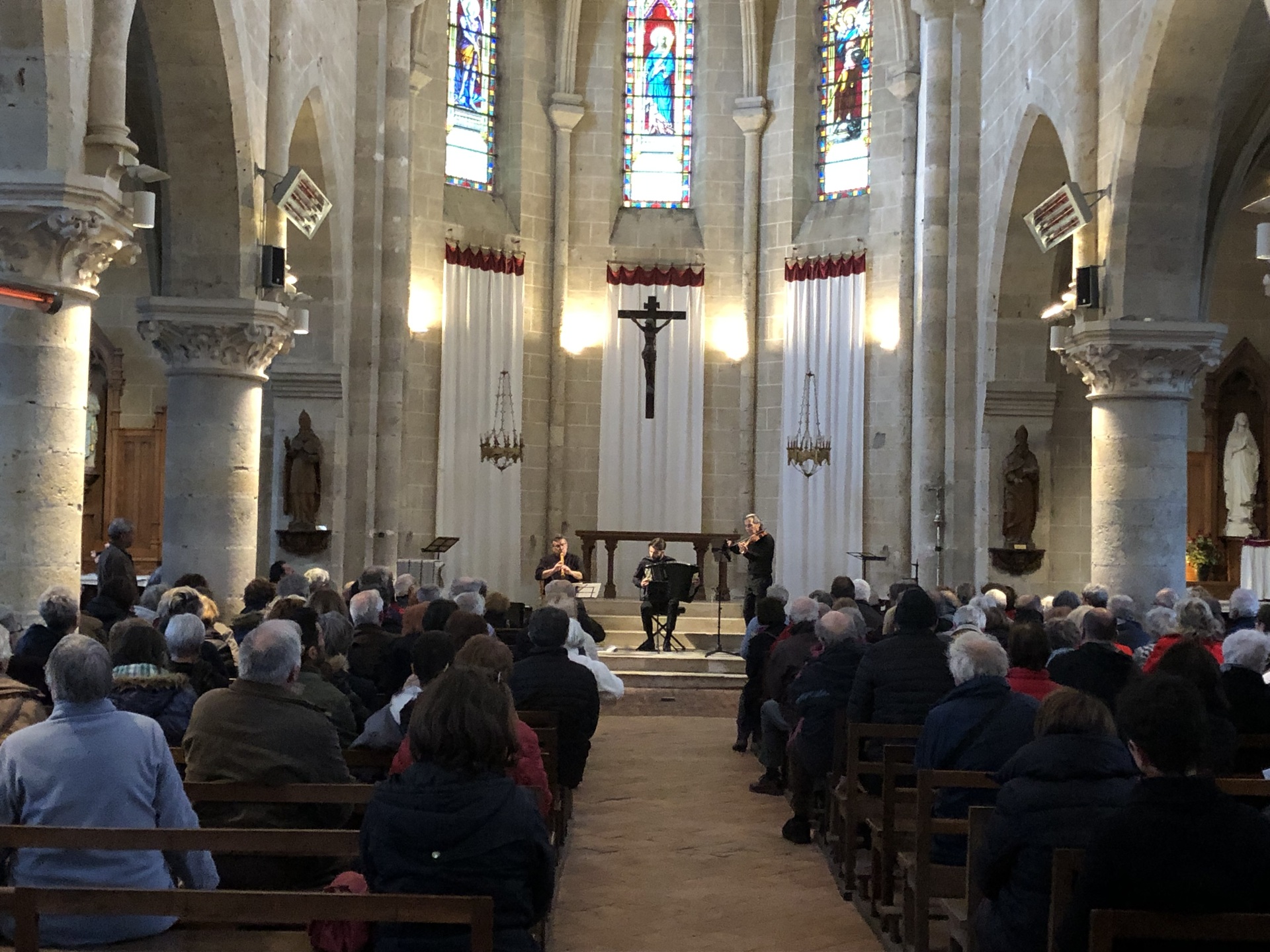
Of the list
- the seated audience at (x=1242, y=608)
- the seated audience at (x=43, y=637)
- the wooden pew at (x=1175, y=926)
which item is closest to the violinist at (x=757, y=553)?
the seated audience at (x=1242, y=608)

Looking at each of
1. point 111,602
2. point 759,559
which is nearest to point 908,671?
point 111,602

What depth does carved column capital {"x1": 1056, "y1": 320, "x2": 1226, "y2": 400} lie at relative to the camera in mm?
11188

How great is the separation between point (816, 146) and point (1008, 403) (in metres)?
6.85

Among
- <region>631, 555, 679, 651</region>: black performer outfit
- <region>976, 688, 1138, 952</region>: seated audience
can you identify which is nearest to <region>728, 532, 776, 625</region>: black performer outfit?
<region>631, 555, 679, 651</region>: black performer outfit

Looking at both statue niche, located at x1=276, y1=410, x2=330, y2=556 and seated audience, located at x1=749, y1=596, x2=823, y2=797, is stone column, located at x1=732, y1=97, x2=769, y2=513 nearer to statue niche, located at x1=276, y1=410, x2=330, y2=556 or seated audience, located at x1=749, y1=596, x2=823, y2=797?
statue niche, located at x1=276, y1=410, x2=330, y2=556

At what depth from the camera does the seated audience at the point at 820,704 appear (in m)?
7.13

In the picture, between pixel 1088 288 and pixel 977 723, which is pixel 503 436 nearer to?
pixel 1088 288

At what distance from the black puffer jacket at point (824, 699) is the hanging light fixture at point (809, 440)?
12.4m

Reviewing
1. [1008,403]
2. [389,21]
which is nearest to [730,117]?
[389,21]

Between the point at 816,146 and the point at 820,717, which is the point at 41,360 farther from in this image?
the point at 816,146

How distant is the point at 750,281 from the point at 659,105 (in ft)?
10.1

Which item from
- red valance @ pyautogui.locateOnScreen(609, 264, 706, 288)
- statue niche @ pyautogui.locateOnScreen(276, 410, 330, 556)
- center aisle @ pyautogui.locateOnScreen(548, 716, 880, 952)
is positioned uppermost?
red valance @ pyautogui.locateOnScreen(609, 264, 706, 288)

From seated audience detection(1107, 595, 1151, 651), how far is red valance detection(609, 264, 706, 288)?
1165 cm

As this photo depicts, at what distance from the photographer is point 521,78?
20266mm
